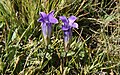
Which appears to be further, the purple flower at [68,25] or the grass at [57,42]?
the grass at [57,42]

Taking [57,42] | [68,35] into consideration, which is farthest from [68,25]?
[57,42]

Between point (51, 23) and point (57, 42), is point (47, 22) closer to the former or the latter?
point (51, 23)

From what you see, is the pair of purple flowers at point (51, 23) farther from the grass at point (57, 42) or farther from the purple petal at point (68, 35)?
the grass at point (57, 42)

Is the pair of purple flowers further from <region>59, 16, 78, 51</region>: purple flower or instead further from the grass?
the grass

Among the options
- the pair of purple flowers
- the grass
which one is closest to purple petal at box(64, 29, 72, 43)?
the pair of purple flowers

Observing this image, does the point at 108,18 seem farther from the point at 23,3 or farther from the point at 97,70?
the point at 23,3

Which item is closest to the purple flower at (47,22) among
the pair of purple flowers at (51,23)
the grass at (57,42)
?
the pair of purple flowers at (51,23)
